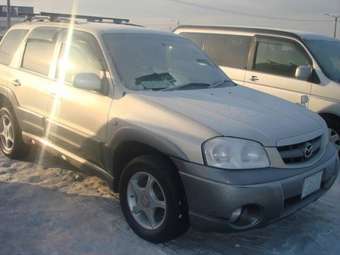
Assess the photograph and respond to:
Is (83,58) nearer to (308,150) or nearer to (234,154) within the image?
(234,154)

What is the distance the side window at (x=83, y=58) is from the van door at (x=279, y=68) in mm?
3401

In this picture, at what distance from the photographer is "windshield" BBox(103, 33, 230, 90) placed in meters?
4.21

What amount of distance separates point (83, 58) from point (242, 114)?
1742 mm

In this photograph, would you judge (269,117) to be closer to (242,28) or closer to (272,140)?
(272,140)

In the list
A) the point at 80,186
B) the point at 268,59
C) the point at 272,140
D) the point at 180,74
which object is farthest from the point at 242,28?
the point at 272,140

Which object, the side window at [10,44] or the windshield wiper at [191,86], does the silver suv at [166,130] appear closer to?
the windshield wiper at [191,86]

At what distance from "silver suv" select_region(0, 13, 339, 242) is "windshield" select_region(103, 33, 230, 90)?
0.04 feet

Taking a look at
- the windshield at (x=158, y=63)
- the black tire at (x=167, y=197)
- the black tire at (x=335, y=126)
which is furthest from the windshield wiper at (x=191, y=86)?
the black tire at (x=335, y=126)

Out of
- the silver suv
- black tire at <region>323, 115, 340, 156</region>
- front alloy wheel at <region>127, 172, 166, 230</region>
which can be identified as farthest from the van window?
front alloy wheel at <region>127, 172, 166, 230</region>

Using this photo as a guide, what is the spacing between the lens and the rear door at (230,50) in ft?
24.7

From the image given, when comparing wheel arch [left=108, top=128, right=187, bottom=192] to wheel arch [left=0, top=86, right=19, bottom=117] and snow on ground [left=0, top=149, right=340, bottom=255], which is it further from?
wheel arch [left=0, top=86, right=19, bottom=117]

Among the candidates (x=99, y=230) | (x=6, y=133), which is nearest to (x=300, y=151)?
(x=99, y=230)

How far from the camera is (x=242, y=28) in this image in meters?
7.66

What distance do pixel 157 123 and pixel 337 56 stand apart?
177 inches
